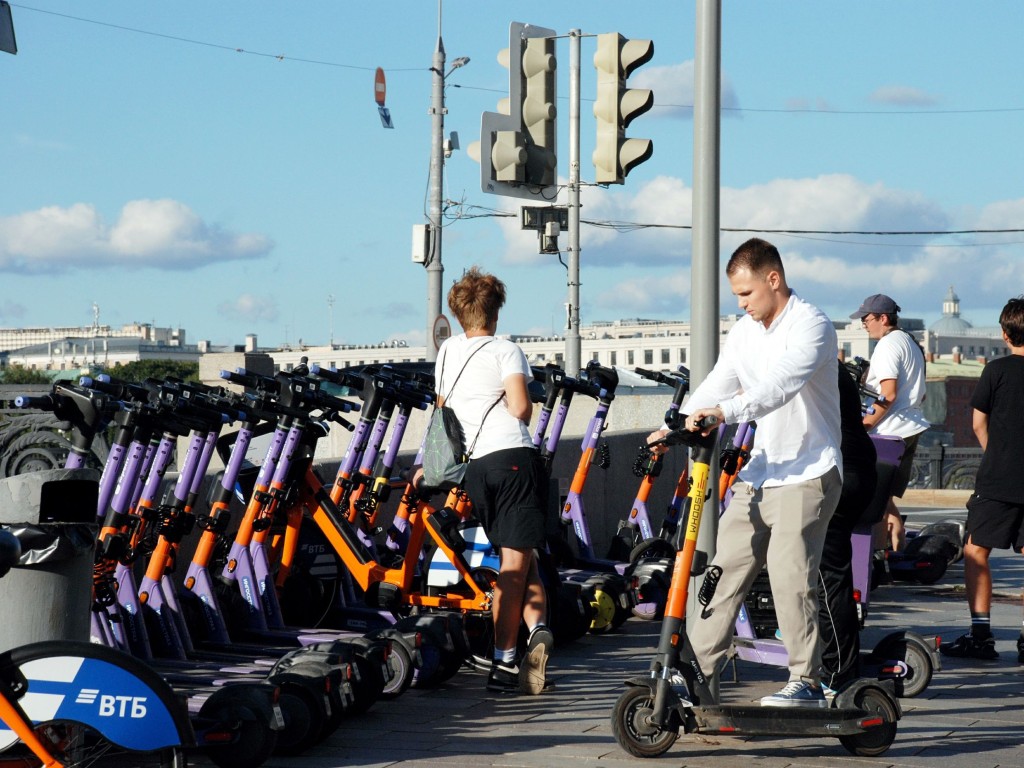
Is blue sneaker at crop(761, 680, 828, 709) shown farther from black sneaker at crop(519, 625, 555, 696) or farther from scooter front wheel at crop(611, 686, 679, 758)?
black sneaker at crop(519, 625, 555, 696)

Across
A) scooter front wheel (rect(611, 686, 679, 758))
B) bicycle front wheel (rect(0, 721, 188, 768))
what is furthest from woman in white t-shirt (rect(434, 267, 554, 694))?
bicycle front wheel (rect(0, 721, 188, 768))

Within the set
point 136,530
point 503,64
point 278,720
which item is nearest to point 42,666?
point 278,720

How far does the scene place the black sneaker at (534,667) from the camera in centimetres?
668

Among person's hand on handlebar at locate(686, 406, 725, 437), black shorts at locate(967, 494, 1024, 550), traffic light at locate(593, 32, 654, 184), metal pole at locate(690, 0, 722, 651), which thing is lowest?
black shorts at locate(967, 494, 1024, 550)

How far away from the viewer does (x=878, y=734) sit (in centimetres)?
546

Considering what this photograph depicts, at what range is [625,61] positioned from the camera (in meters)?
9.21

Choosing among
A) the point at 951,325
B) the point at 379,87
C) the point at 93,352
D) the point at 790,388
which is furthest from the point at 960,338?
the point at 790,388

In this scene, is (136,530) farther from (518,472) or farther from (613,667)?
(613,667)

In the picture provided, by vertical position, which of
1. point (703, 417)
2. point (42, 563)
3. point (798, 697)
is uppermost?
point (703, 417)

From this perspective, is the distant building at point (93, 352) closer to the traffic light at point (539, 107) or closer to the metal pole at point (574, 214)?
the metal pole at point (574, 214)

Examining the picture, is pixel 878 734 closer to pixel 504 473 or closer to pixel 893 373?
pixel 504 473

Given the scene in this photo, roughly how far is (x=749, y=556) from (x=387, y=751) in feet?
4.86

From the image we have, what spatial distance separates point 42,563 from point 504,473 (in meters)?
2.52

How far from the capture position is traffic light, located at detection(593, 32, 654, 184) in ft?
29.8
